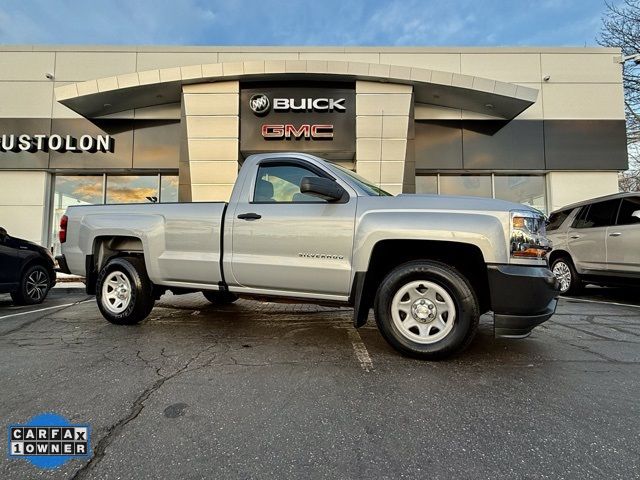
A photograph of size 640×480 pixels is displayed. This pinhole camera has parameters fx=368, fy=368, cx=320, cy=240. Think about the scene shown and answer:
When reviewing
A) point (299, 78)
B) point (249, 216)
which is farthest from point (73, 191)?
point (249, 216)

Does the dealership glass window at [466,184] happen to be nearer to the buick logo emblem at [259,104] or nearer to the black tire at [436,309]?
the buick logo emblem at [259,104]

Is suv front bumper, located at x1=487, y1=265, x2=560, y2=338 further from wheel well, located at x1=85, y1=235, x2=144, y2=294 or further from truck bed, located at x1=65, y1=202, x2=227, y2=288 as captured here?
wheel well, located at x1=85, y1=235, x2=144, y2=294

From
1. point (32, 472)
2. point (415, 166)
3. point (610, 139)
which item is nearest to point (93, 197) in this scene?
point (415, 166)

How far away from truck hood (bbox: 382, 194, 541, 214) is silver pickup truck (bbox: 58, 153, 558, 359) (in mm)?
13

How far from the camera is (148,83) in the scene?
11352 millimetres

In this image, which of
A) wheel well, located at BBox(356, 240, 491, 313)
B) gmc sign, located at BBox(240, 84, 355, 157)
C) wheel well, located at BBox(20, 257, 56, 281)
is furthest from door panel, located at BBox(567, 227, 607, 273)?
wheel well, located at BBox(20, 257, 56, 281)

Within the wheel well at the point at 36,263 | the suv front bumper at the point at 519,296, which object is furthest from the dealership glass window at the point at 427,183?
the wheel well at the point at 36,263

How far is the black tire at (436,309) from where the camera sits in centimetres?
321

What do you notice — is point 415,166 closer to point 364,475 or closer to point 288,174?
point 288,174

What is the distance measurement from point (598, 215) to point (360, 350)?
6186mm

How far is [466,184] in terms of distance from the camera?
43.1 ft

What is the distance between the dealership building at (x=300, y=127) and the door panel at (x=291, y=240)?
7971mm

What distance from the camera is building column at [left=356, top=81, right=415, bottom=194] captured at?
11656 millimetres

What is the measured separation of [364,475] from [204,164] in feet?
37.0
